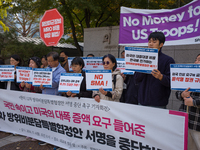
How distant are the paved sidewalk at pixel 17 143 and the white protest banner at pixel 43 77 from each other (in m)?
1.26

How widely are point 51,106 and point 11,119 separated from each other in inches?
55.1

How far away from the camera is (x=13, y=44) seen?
9.66 meters

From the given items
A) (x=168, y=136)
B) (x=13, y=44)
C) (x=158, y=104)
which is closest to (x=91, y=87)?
(x=158, y=104)

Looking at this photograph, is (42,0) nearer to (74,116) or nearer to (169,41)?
(169,41)

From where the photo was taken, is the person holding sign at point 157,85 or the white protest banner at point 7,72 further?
the white protest banner at point 7,72

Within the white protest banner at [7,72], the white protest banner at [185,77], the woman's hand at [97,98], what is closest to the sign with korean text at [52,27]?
the white protest banner at [7,72]

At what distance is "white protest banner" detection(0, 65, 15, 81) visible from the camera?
465 cm

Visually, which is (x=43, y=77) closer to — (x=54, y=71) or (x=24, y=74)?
(x=54, y=71)

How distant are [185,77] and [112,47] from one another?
16.9 feet

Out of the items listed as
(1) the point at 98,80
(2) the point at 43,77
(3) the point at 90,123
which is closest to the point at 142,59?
(1) the point at 98,80

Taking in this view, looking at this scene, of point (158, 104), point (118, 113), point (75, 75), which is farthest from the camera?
point (75, 75)

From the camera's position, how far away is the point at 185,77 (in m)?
2.47

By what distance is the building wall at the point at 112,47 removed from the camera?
6012mm

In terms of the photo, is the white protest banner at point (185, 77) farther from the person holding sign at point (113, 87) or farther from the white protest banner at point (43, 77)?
the white protest banner at point (43, 77)
